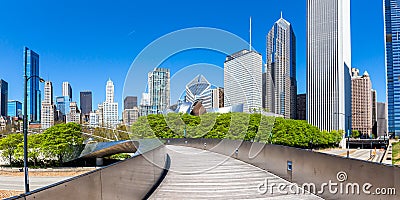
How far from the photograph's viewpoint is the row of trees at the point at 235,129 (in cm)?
1741

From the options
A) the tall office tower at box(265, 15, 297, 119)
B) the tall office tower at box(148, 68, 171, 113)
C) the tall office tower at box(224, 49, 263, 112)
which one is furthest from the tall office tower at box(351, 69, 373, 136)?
the tall office tower at box(148, 68, 171, 113)

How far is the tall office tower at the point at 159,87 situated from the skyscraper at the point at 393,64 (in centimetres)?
16727

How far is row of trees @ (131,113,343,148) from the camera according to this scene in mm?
17406

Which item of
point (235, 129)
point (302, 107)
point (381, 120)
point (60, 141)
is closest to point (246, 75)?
point (235, 129)

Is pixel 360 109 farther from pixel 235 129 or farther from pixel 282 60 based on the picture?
pixel 235 129

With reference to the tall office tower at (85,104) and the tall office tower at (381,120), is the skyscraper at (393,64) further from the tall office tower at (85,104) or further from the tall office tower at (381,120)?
the tall office tower at (85,104)

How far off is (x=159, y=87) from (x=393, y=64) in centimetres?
17471

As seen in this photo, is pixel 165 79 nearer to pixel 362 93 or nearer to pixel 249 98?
pixel 249 98

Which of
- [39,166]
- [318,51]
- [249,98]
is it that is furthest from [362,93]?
[249,98]

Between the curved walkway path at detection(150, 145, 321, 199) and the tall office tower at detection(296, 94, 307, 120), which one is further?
the tall office tower at detection(296, 94, 307, 120)

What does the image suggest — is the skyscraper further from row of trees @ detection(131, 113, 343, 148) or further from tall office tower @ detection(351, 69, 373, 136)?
row of trees @ detection(131, 113, 343, 148)

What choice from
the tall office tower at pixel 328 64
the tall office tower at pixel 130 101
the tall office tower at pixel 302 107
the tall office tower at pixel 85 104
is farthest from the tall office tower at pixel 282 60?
the tall office tower at pixel 85 104

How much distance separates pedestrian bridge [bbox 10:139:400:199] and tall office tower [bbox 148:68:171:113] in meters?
4.18

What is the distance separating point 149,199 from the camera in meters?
8.77
